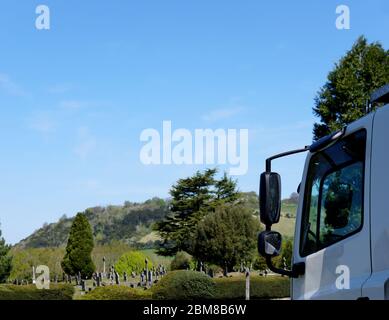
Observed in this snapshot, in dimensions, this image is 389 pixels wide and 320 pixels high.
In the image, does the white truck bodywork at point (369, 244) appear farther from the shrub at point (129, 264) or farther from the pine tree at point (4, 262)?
the shrub at point (129, 264)

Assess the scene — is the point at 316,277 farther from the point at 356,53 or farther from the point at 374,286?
the point at 356,53

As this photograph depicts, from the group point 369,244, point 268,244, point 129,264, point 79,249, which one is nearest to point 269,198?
point 268,244

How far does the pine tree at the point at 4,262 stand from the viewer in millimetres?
47647

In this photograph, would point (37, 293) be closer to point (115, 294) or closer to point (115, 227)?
point (115, 294)

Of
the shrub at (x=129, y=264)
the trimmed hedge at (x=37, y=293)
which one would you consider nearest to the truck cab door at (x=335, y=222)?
the trimmed hedge at (x=37, y=293)

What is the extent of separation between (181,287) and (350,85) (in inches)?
465

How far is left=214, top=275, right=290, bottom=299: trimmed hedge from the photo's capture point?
31562 millimetres

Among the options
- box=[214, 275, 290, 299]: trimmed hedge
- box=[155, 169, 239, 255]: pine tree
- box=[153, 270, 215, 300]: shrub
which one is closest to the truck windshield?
box=[153, 270, 215, 300]: shrub

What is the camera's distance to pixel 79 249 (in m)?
46.3

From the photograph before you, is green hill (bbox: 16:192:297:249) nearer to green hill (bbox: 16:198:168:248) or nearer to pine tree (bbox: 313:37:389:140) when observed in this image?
green hill (bbox: 16:198:168:248)

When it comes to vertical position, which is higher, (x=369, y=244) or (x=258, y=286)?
(x=369, y=244)

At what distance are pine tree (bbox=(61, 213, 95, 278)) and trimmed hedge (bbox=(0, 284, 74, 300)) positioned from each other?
56.9ft

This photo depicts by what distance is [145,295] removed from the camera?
76.8 feet
